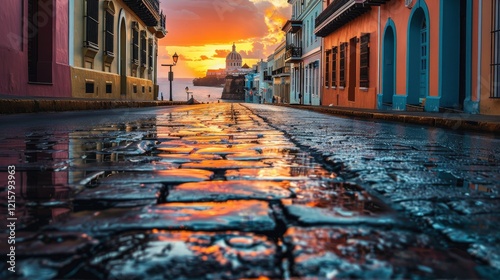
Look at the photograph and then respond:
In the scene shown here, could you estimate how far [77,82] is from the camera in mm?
14695

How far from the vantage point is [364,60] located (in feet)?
64.3

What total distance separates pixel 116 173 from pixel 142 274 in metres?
1.74

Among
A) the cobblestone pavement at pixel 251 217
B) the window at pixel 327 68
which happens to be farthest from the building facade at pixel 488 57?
the window at pixel 327 68

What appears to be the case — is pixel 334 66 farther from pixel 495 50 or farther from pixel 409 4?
pixel 495 50

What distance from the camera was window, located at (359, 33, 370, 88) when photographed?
1934 cm

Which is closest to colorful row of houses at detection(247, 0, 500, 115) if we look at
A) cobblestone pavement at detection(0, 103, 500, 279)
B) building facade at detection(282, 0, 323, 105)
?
building facade at detection(282, 0, 323, 105)

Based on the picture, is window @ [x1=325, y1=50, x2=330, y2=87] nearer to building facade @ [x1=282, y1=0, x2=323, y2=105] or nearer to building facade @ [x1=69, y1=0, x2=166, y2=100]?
building facade @ [x1=282, y1=0, x2=323, y2=105]

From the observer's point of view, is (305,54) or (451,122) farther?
(305,54)

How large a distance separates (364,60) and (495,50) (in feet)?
32.5

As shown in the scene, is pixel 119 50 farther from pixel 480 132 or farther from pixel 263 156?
pixel 263 156

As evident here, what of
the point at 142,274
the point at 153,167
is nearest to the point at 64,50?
the point at 153,167

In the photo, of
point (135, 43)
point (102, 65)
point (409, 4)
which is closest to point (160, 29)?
point (135, 43)

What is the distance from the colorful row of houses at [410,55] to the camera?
33.7ft

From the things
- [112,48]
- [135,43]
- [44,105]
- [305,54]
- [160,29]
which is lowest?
[44,105]
